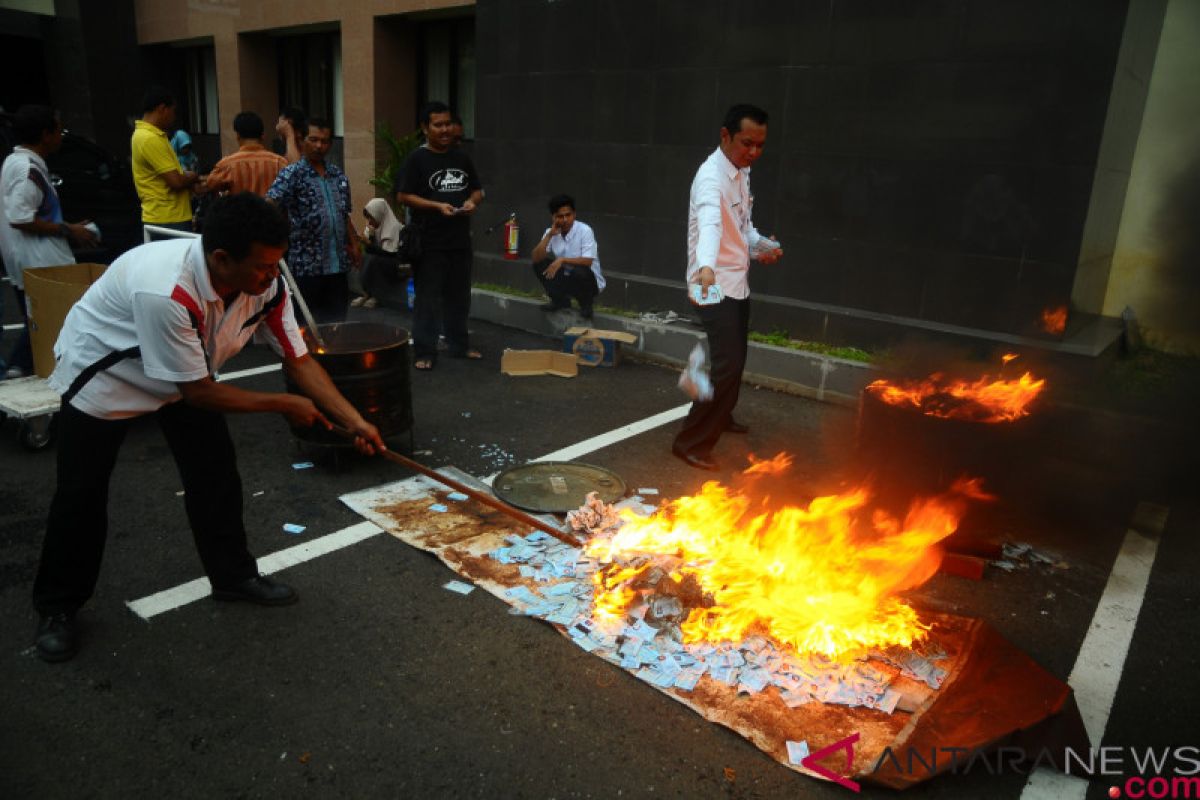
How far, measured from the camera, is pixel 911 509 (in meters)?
4.55

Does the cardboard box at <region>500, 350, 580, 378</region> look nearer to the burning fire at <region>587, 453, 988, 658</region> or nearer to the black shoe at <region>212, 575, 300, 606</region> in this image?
the burning fire at <region>587, 453, 988, 658</region>

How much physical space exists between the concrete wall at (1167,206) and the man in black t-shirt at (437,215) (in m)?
6.42

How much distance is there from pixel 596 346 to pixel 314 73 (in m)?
10.5

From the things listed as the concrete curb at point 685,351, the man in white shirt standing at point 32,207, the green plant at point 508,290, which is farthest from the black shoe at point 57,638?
the green plant at point 508,290

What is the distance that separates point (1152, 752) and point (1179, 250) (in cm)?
635

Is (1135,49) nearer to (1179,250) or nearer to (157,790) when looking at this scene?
(1179,250)

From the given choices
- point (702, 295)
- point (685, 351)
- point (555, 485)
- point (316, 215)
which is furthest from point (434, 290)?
point (702, 295)

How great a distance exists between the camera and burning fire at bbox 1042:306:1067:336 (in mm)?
6891

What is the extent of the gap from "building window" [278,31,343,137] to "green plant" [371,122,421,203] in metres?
2.41

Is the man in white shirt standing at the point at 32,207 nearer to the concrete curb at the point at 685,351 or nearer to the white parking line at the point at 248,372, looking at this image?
the white parking line at the point at 248,372

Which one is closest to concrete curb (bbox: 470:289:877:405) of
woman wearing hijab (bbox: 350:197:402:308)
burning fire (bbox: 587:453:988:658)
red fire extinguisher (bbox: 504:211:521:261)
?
red fire extinguisher (bbox: 504:211:521:261)

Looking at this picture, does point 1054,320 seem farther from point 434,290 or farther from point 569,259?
point 434,290

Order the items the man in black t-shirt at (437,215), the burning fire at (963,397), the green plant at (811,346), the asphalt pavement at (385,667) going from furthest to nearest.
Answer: the green plant at (811,346)
the man in black t-shirt at (437,215)
the burning fire at (963,397)
the asphalt pavement at (385,667)

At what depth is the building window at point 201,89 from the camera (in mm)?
17938
